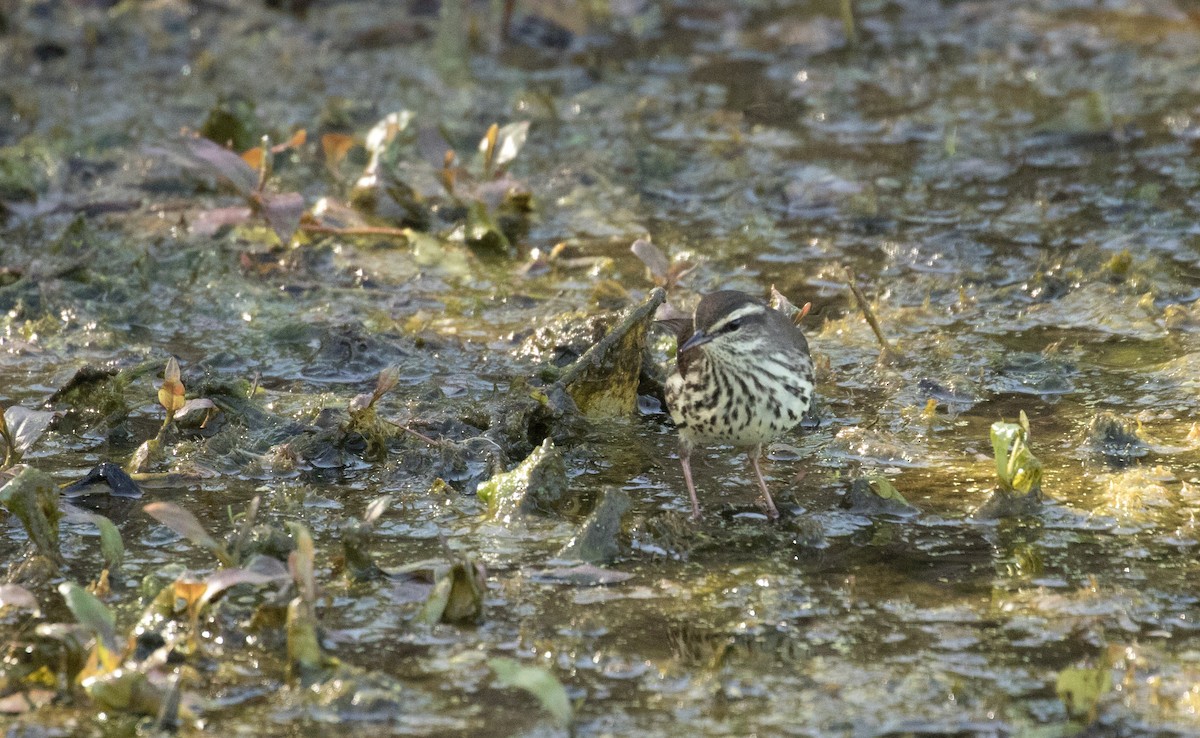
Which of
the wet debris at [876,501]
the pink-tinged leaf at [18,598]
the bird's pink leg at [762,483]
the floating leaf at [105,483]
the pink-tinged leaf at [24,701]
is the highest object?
the wet debris at [876,501]

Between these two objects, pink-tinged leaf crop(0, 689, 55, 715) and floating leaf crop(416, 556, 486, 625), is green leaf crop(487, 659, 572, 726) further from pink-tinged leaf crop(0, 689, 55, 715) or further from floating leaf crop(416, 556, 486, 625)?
pink-tinged leaf crop(0, 689, 55, 715)

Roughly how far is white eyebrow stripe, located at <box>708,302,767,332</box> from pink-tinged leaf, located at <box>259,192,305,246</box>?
2807 mm

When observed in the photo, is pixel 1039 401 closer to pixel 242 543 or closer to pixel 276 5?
pixel 242 543

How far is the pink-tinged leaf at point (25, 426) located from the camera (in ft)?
18.5

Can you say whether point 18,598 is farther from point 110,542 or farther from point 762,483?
point 762,483

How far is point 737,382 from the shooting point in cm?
586

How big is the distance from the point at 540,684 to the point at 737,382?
2097 mm

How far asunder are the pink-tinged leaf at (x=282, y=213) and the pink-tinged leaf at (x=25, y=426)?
235 centimetres

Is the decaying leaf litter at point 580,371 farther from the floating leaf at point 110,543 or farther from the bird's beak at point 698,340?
the bird's beak at point 698,340

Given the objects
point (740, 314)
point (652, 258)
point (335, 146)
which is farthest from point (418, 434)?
point (335, 146)

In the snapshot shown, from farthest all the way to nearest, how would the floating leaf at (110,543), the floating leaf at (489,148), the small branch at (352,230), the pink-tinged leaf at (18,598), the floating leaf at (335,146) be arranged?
the floating leaf at (335,146), the small branch at (352,230), the floating leaf at (489,148), the floating leaf at (110,543), the pink-tinged leaf at (18,598)

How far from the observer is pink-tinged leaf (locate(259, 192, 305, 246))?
7.81 m

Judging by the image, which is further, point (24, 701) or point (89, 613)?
point (89, 613)

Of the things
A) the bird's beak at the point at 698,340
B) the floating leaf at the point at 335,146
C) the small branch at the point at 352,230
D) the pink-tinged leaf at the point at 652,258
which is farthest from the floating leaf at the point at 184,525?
the floating leaf at the point at 335,146
